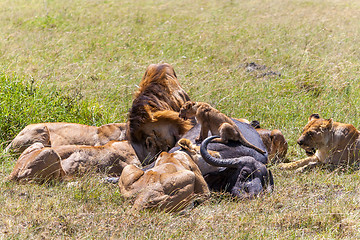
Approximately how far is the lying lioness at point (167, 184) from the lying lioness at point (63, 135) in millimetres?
1716

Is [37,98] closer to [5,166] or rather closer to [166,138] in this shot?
[5,166]

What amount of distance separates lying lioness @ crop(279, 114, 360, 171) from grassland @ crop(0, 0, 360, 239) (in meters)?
0.30

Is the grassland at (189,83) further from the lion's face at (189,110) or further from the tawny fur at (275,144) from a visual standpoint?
the lion's face at (189,110)

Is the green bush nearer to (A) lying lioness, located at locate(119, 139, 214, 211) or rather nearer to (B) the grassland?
(B) the grassland

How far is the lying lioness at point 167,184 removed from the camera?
476cm

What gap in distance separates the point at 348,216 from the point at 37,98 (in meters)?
5.29

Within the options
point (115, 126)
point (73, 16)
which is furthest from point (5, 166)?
point (73, 16)

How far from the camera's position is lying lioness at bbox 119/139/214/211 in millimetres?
4758

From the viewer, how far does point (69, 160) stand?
6023 mm

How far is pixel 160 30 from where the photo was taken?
14273 mm

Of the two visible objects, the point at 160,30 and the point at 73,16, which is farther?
the point at 73,16

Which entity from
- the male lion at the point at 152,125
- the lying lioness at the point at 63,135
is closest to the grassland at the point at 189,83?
the lying lioness at the point at 63,135

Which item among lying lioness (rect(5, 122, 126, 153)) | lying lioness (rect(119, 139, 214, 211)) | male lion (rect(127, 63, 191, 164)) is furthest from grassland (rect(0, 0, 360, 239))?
male lion (rect(127, 63, 191, 164))

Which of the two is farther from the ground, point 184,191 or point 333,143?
point 184,191
